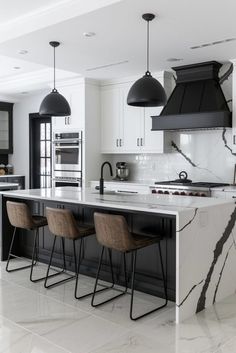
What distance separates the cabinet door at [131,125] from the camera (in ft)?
21.1

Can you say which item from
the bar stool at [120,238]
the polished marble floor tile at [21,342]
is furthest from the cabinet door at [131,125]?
the polished marble floor tile at [21,342]

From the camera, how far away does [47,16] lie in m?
4.06

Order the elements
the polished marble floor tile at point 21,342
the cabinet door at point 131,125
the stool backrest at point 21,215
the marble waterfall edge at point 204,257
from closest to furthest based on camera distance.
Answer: the polished marble floor tile at point 21,342 < the marble waterfall edge at point 204,257 < the stool backrest at point 21,215 < the cabinet door at point 131,125

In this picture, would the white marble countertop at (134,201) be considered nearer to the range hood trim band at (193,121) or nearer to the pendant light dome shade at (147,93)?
the pendant light dome shade at (147,93)

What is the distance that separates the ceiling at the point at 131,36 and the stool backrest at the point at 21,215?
189cm

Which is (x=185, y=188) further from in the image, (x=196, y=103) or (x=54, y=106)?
(x=54, y=106)

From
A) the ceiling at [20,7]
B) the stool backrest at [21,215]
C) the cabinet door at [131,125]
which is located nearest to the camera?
the ceiling at [20,7]

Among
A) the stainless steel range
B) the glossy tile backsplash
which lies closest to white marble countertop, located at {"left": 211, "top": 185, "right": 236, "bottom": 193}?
the stainless steel range

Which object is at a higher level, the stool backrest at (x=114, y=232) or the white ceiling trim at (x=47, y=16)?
the white ceiling trim at (x=47, y=16)

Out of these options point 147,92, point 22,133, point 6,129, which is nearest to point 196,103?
point 147,92

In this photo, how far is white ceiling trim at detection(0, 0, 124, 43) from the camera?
12.1 ft

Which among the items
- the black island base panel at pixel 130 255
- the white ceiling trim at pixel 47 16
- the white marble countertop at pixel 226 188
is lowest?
the black island base panel at pixel 130 255

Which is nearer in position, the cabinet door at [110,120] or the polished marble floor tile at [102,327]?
the polished marble floor tile at [102,327]

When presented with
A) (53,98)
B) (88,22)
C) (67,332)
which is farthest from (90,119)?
(67,332)
